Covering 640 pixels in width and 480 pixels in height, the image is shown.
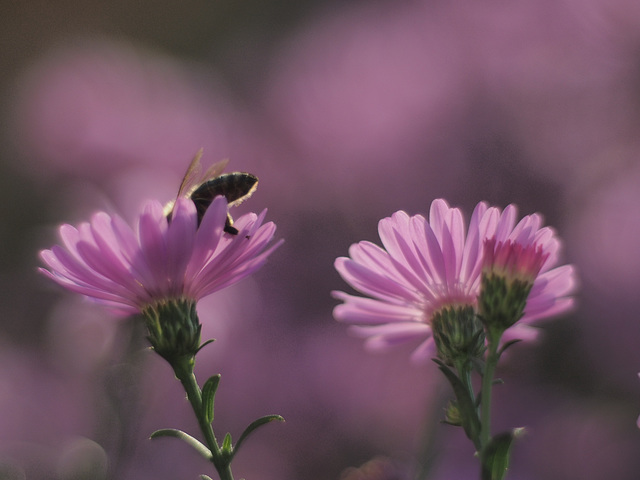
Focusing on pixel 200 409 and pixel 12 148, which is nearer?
pixel 200 409

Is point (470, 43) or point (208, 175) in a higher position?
point (470, 43)

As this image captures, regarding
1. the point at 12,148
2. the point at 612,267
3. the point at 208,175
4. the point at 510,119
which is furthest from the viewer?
the point at 12,148

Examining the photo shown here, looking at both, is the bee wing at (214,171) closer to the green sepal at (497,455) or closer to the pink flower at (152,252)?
the pink flower at (152,252)

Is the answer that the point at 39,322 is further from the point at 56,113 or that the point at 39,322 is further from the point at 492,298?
the point at 492,298

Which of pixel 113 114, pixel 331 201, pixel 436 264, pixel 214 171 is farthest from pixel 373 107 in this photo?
pixel 436 264

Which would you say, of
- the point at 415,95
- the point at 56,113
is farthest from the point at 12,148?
the point at 415,95

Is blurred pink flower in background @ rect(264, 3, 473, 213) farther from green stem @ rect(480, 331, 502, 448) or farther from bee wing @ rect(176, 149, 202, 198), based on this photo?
green stem @ rect(480, 331, 502, 448)

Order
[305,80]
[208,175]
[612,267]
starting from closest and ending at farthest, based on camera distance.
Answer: [208,175] < [612,267] < [305,80]
